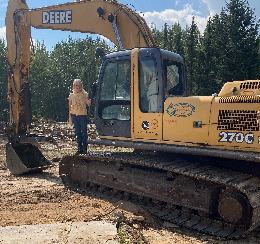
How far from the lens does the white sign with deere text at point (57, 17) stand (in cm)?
979

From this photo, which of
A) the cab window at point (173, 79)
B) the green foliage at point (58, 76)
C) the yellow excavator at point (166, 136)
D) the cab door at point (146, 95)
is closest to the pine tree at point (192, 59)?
the green foliage at point (58, 76)

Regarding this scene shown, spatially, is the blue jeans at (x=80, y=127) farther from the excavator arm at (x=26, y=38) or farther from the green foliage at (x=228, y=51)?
the green foliage at (x=228, y=51)

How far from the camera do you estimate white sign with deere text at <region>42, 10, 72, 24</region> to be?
9789 mm

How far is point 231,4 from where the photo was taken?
31.5m

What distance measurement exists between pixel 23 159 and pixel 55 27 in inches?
129

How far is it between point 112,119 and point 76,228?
260 centimetres

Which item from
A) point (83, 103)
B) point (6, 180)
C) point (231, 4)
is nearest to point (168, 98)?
point (83, 103)

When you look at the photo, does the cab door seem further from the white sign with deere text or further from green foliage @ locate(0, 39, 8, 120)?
green foliage @ locate(0, 39, 8, 120)

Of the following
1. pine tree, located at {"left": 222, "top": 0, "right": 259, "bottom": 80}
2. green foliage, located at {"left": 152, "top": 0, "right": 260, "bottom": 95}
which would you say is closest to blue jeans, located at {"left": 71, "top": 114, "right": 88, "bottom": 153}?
green foliage, located at {"left": 152, "top": 0, "right": 260, "bottom": 95}

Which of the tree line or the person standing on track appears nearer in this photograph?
the person standing on track

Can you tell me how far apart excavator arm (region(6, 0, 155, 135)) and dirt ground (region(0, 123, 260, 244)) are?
6.86ft

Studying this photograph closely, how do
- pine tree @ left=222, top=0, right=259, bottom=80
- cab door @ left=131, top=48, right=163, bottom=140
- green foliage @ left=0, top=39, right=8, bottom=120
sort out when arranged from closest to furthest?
cab door @ left=131, top=48, right=163, bottom=140
pine tree @ left=222, top=0, right=259, bottom=80
green foliage @ left=0, top=39, right=8, bottom=120

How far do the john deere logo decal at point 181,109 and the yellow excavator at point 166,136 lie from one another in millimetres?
16

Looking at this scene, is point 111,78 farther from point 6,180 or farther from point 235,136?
point 6,180
